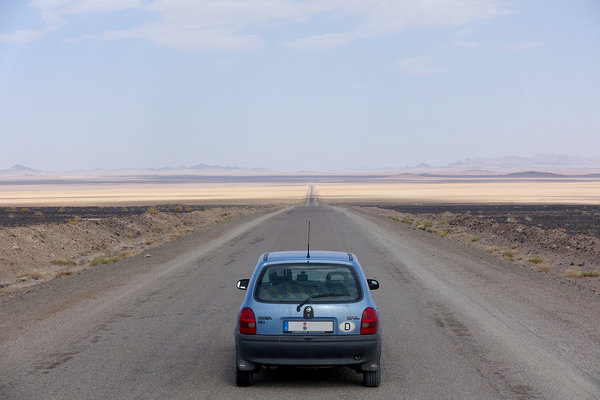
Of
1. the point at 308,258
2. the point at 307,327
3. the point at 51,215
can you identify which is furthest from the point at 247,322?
the point at 51,215

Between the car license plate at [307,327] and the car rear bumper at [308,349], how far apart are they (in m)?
0.06

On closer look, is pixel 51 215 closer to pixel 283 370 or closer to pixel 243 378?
pixel 283 370

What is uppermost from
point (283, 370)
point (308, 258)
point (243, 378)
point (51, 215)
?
point (308, 258)

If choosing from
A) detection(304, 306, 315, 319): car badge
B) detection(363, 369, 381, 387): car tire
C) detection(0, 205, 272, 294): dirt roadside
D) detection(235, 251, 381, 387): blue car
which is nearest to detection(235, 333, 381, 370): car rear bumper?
detection(235, 251, 381, 387): blue car

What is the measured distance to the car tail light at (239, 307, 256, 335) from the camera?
7.21 m

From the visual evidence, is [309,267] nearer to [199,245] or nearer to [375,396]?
[375,396]

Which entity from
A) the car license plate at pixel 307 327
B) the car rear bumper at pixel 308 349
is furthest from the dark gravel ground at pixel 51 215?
the car license plate at pixel 307 327

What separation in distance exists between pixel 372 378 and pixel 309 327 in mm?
963

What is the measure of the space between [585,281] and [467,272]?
9.80 feet

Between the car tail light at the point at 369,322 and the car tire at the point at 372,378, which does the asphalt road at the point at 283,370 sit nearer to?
the car tire at the point at 372,378

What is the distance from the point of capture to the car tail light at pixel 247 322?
7211 mm

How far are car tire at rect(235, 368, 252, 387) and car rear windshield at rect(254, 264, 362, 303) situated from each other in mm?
841

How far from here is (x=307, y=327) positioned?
7.16 meters

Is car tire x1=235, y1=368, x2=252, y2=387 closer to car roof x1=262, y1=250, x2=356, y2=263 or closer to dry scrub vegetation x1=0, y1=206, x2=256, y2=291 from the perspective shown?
car roof x1=262, y1=250, x2=356, y2=263
